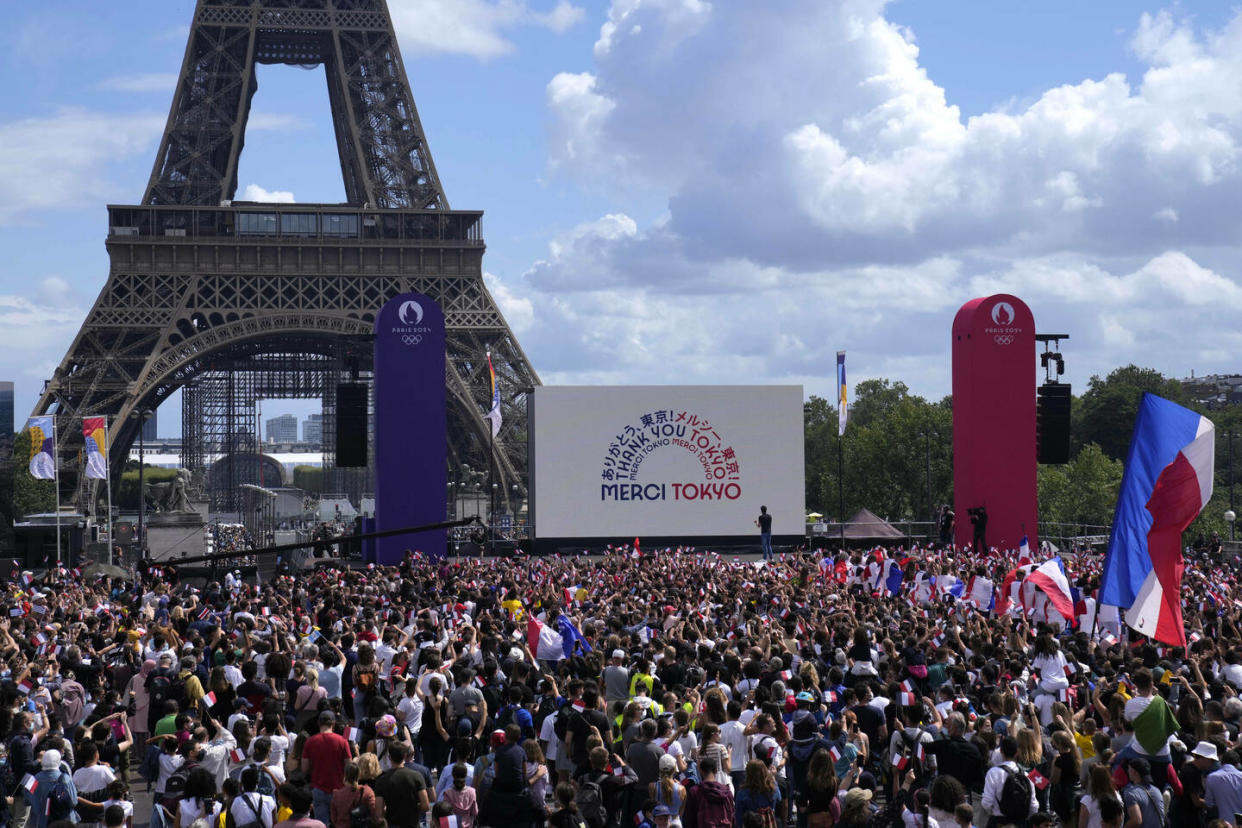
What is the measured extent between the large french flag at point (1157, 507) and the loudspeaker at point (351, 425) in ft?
79.7

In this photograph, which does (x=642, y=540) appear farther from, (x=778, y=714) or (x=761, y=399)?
(x=778, y=714)

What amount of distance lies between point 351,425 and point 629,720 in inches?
992

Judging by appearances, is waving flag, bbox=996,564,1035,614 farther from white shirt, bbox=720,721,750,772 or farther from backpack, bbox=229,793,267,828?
backpack, bbox=229,793,267,828

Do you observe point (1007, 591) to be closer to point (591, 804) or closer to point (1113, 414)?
point (591, 804)

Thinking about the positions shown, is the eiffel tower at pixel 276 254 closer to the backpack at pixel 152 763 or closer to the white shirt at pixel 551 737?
the backpack at pixel 152 763

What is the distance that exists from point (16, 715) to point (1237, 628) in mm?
12210

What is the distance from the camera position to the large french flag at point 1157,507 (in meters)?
13.0

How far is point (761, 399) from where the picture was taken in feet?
143

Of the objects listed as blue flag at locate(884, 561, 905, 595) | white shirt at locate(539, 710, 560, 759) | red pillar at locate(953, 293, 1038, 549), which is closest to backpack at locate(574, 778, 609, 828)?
white shirt at locate(539, 710, 560, 759)

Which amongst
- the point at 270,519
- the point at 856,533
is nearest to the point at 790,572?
the point at 856,533

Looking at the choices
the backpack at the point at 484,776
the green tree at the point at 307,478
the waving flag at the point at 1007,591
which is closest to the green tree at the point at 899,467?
the waving flag at the point at 1007,591

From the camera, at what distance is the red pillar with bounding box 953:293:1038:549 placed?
3450 cm

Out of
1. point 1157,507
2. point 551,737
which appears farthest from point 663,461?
point 551,737

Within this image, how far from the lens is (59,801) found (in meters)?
9.95
